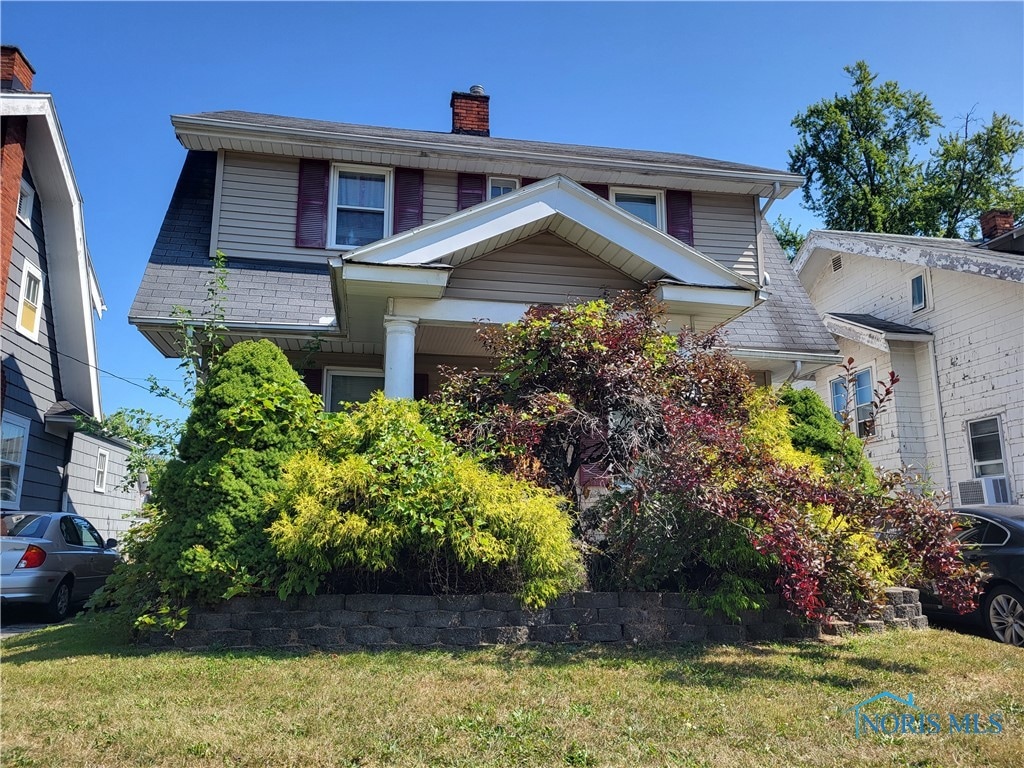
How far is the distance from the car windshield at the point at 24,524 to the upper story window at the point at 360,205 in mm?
5510

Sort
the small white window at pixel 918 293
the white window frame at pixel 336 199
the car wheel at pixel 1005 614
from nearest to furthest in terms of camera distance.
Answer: the car wheel at pixel 1005 614, the white window frame at pixel 336 199, the small white window at pixel 918 293

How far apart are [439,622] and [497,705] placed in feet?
5.23

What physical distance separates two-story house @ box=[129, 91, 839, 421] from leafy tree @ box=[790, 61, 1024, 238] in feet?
58.3

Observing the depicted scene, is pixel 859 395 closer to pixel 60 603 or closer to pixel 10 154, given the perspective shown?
pixel 60 603

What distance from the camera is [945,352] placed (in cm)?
1480

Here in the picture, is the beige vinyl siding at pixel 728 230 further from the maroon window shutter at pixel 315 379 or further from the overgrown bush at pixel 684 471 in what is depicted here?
the maroon window shutter at pixel 315 379

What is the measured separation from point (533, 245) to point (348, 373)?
3.89 meters

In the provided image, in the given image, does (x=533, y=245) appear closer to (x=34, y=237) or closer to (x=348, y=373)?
(x=348, y=373)

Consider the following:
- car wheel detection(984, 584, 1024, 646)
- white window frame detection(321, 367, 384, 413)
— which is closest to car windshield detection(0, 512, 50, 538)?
white window frame detection(321, 367, 384, 413)

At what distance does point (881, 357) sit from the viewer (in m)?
15.6

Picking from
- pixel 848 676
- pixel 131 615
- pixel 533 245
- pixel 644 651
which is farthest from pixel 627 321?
pixel 131 615

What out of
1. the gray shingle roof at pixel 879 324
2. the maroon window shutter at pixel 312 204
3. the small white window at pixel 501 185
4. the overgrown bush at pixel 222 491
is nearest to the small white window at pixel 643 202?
the small white window at pixel 501 185

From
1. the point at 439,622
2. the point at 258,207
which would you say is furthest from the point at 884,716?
the point at 258,207

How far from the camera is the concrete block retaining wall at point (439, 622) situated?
→ 5641 mm
